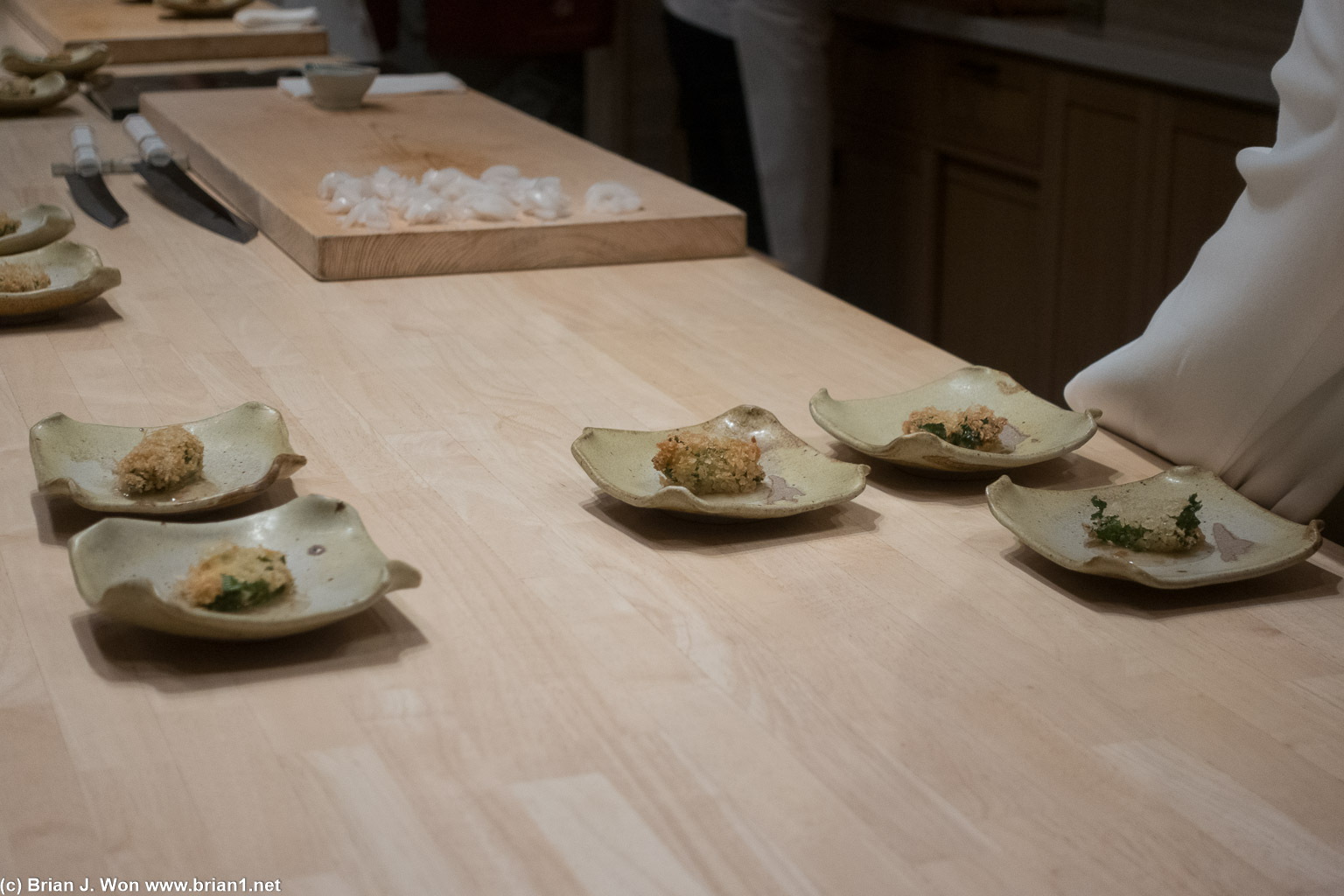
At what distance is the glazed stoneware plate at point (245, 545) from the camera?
0.83 metres

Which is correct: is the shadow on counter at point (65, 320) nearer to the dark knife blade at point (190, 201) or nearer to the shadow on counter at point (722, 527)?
the dark knife blade at point (190, 201)

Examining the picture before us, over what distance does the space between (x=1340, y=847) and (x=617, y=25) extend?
4195 millimetres

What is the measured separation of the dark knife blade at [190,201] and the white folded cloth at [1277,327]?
1.18 meters

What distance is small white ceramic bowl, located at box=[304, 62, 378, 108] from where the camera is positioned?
93.1 inches

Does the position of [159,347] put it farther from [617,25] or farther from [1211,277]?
[617,25]

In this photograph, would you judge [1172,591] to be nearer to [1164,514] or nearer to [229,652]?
[1164,514]

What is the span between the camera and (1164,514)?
1.03 meters

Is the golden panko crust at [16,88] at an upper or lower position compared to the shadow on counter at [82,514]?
upper

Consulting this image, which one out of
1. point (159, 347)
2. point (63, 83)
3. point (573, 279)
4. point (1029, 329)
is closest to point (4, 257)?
point (159, 347)

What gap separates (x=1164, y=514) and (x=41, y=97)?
2172 mm

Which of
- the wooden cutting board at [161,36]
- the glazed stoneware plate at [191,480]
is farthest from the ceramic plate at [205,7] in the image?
the glazed stoneware plate at [191,480]

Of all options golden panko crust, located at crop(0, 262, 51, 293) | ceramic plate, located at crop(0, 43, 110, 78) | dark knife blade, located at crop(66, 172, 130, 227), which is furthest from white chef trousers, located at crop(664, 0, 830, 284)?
golden panko crust, located at crop(0, 262, 51, 293)

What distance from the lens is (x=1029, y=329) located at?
3.26 meters

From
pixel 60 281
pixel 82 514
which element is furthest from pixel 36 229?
pixel 82 514
